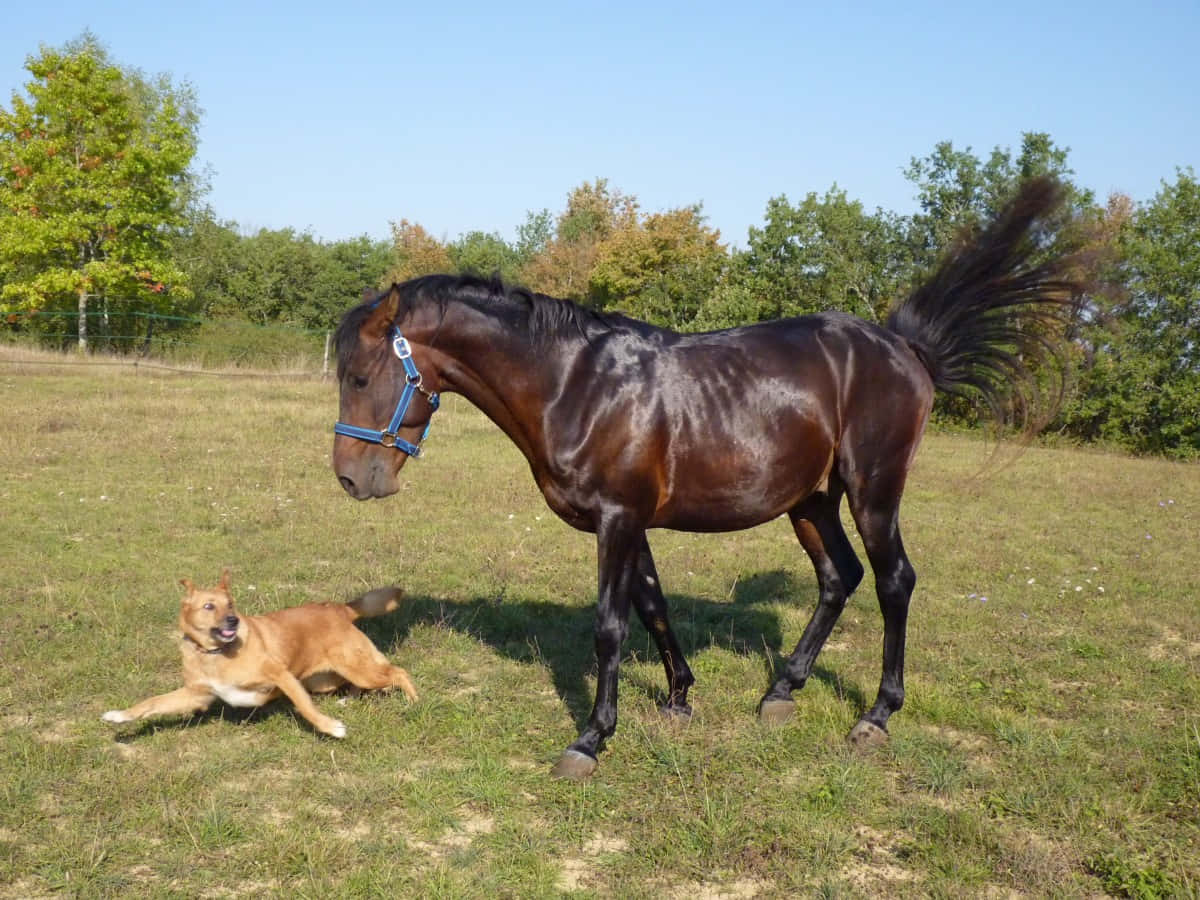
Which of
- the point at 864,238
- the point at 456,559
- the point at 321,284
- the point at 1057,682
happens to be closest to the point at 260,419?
the point at 456,559

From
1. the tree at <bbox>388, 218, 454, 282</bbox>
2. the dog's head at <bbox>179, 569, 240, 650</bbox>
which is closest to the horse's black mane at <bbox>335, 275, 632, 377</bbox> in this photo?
the dog's head at <bbox>179, 569, 240, 650</bbox>

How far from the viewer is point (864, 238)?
1195 inches

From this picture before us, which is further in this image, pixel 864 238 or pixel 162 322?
pixel 162 322

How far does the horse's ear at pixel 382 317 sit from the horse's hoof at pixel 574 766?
2350mm

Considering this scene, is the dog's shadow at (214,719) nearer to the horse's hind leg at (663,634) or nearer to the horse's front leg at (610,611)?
the horse's front leg at (610,611)

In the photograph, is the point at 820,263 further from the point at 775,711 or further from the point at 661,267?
the point at 775,711

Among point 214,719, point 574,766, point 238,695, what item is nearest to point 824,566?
point 574,766

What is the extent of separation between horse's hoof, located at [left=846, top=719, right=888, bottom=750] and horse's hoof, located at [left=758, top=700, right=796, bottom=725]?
0.44 meters

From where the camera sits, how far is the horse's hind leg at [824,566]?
5.92 meters

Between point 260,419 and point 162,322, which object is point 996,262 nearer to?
point 260,419

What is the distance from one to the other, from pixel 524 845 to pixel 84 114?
34930 millimetres

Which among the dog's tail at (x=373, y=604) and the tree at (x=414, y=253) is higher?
the tree at (x=414, y=253)

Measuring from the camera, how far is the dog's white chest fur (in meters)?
4.98

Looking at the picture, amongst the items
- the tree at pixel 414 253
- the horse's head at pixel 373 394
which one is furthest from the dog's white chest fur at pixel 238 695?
the tree at pixel 414 253
